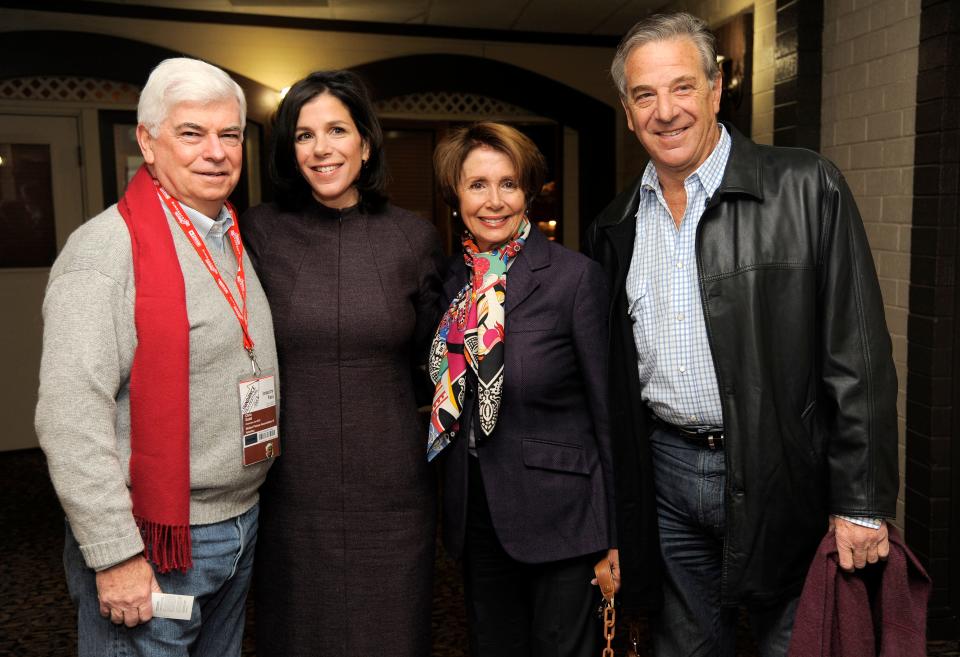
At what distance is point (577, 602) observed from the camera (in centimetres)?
191

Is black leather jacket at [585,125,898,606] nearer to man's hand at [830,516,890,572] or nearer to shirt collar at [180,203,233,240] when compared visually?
man's hand at [830,516,890,572]

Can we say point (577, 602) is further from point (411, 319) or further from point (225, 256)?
point (225, 256)

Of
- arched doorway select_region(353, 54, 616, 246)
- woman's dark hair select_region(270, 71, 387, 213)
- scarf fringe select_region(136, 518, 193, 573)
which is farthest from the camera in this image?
arched doorway select_region(353, 54, 616, 246)

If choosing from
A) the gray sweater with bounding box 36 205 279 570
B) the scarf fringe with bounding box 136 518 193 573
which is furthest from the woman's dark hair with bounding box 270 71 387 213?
the scarf fringe with bounding box 136 518 193 573

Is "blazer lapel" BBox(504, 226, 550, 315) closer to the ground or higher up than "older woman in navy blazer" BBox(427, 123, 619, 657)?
higher up

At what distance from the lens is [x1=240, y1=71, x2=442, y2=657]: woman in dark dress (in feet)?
6.28

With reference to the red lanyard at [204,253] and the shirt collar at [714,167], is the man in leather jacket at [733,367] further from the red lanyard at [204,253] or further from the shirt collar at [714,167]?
the red lanyard at [204,253]

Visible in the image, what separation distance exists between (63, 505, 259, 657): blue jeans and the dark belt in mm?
981

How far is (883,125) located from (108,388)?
10.2ft

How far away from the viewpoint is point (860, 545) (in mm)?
1602

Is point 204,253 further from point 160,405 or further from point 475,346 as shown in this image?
point 475,346

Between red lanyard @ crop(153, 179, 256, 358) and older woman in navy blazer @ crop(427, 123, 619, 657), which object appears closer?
red lanyard @ crop(153, 179, 256, 358)

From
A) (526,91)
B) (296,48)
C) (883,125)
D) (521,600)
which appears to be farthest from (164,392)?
(526,91)

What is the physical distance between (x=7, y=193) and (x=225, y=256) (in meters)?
4.92
